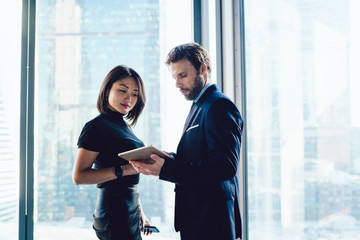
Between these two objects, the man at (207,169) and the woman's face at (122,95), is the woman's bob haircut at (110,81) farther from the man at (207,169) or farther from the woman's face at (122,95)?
the man at (207,169)

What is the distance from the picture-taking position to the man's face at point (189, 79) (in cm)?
133

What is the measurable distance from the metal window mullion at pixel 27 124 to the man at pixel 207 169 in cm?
127

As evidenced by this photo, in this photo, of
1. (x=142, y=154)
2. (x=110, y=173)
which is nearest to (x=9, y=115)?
(x=110, y=173)

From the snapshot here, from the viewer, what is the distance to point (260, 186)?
78.8 inches

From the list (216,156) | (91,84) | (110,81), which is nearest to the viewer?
(216,156)

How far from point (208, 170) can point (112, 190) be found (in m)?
0.49

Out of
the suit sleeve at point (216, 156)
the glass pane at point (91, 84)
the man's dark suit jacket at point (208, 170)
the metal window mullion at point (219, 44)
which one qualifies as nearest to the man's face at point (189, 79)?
the man's dark suit jacket at point (208, 170)

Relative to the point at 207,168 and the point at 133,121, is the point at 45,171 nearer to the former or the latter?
the point at 133,121

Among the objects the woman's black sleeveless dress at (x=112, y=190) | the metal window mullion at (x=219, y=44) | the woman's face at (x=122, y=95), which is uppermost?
the metal window mullion at (x=219, y=44)

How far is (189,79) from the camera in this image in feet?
4.36

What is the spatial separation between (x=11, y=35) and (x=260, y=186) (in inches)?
84.5

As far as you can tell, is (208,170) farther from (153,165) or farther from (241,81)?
(241,81)

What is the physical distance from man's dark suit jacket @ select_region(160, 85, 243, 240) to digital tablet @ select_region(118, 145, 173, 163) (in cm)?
5

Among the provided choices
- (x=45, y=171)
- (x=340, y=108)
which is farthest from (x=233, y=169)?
(x=45, y=171)
